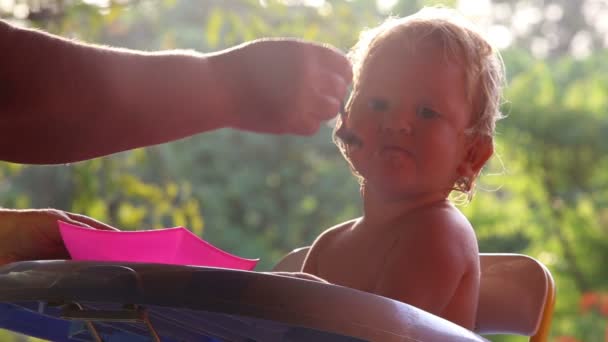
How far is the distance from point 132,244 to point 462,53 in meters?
0.44

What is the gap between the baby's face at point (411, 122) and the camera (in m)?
0.90

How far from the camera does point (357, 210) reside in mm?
7227

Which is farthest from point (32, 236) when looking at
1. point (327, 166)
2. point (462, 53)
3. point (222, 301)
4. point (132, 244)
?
point (327, 166)

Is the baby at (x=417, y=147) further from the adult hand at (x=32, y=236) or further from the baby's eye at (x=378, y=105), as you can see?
the adult hand at (x=32, y=236)

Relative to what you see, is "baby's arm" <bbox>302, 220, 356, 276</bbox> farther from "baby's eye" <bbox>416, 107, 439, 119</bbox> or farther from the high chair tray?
the high chair tray

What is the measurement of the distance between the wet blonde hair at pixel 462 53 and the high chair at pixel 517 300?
0.31 feet

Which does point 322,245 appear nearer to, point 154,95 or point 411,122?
point 411,122

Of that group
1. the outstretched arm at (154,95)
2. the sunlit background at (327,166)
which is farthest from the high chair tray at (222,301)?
the sunlit background at (327,166)

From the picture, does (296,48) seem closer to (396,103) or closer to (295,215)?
(396,103)

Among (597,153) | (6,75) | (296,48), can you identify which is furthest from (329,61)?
(597,153)

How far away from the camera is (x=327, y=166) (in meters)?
7.29

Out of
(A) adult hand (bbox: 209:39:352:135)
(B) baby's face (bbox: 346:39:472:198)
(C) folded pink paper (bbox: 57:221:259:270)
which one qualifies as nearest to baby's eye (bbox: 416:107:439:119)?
(B) baby's face (bbox: 346:39:472:198)

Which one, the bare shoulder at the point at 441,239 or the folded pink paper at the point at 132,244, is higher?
the folded pink paper at the point at 132,244

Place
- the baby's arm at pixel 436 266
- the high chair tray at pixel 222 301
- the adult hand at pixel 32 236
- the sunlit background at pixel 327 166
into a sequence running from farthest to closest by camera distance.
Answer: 1. the sunlit background at pixel 327 166
2. the baby's arm at pixel 436 266
3. the adult hand at pixel 32 236
4. the high chair tray at pixel 222 301
